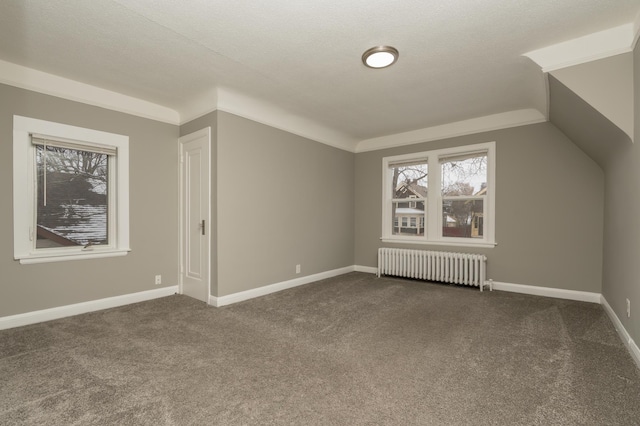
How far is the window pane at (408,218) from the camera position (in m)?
5.25

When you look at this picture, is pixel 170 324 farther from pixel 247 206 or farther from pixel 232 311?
pixel 247 206

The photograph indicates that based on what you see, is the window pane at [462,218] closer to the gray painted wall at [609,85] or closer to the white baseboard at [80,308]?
the gray painted wall at [609,85]

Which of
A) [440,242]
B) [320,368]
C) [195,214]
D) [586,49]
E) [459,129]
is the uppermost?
[586,49]

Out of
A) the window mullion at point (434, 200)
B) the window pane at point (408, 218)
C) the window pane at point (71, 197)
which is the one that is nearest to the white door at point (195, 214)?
the window pane at point (71, 197)

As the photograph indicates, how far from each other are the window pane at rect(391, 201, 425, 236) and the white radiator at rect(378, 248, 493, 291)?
0.43m

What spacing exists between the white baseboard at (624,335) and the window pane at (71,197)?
5.21m

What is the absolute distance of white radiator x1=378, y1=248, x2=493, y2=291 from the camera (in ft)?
14.7

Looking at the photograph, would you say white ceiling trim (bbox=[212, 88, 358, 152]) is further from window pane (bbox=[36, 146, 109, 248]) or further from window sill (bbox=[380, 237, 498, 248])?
window sill (bbox=[380, 237, 498, 248])

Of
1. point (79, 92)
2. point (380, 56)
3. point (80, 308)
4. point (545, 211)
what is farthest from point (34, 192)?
point (545, 211)

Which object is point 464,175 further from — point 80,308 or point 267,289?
point 80,308

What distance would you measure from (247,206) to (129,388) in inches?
95.6

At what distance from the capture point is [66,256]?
3.27m

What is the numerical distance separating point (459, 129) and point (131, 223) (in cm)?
490

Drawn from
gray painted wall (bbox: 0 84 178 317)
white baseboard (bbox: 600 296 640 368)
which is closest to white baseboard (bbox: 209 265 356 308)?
gray painted wall (bbox: 0 84 178 317)
